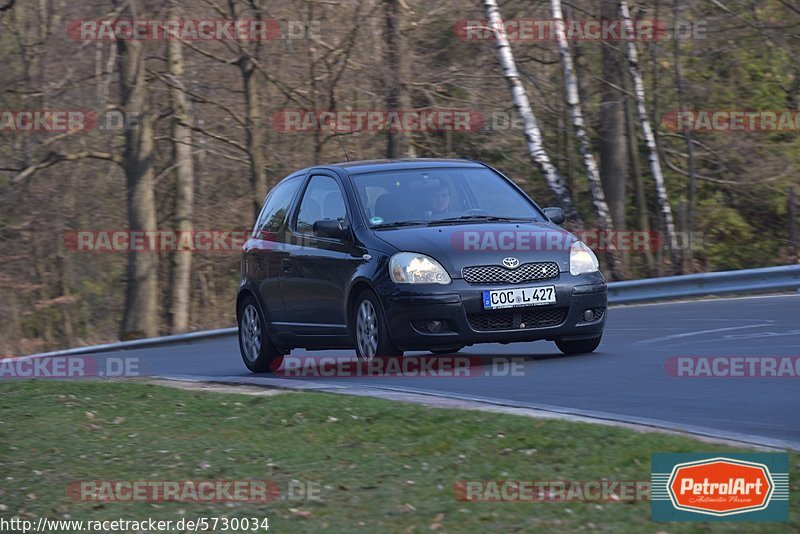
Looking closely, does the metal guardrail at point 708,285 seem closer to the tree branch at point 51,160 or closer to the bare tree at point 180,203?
the bare tree at point 180,203

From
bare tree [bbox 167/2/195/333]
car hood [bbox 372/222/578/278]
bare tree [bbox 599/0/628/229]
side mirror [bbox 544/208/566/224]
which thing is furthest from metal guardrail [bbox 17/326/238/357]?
car hood [bbox 372/222/578/278]

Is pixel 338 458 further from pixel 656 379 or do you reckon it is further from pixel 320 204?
pixel 320 204

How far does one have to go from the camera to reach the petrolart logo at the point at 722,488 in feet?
17.8

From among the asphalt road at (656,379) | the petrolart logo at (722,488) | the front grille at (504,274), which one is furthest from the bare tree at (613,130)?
the petrolart logo at (722,488)

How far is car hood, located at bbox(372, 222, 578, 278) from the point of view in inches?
427

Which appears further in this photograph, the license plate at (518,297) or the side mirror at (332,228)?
the side mirror at (332,228)

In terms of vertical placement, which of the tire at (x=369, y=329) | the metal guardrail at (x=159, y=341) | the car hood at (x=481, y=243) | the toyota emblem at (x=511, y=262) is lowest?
the metal guardrail at (x=159, y=341)

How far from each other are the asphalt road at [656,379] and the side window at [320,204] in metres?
1.49

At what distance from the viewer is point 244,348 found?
13.4 meters

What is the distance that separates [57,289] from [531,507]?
3240cm

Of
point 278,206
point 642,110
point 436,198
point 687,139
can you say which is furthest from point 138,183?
point 436,198

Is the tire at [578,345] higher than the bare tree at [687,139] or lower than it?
lower

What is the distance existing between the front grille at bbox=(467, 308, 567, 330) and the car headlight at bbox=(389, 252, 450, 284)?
39 cm

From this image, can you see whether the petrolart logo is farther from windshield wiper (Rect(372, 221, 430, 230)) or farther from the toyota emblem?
windshield wiper (Rect(372, 221, 430, 230))
